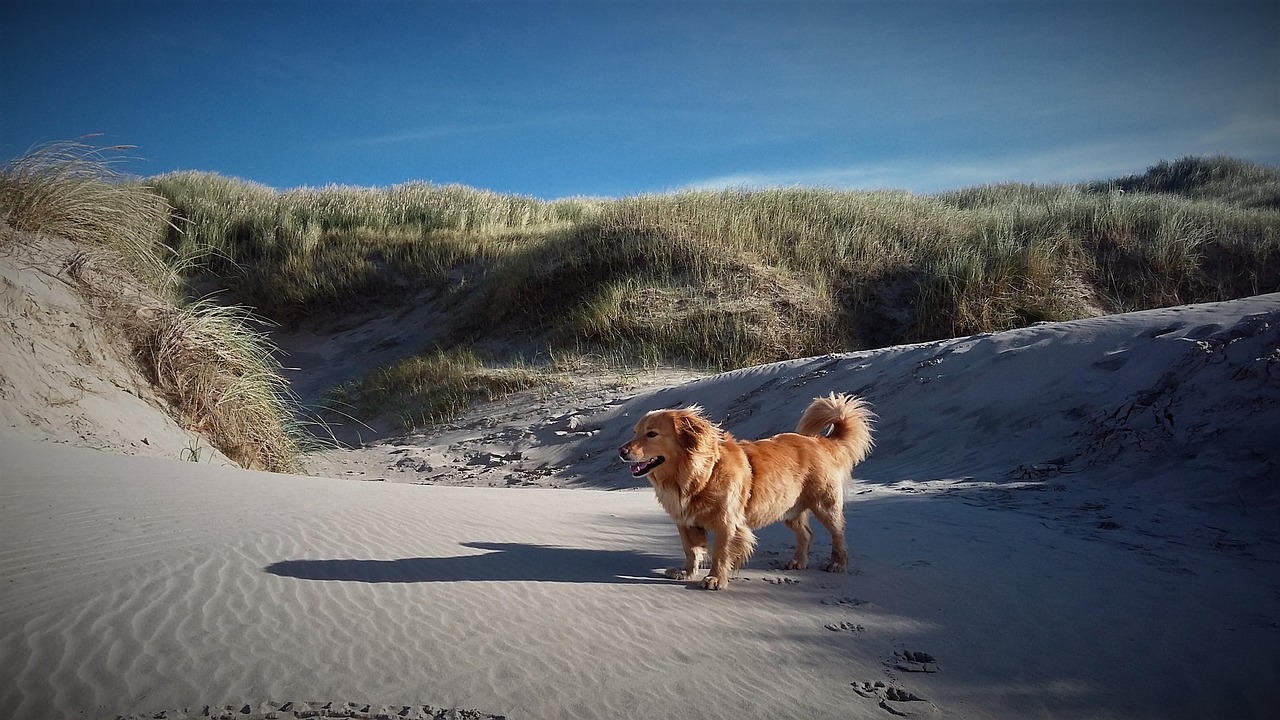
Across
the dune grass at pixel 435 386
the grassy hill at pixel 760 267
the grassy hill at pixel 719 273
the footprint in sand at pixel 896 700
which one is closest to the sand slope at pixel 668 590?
the footprint in sand at pixel 896 700

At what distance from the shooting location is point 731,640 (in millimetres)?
3104

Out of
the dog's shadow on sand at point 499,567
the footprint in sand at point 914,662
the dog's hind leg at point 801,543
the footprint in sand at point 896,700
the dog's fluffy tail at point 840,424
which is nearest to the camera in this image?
the footprint in sand at point 896,700

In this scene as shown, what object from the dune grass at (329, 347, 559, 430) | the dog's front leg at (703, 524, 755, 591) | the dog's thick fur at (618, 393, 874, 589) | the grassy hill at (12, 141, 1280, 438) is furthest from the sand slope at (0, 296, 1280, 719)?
the grassy hill at (12, 141, 1280, 438)

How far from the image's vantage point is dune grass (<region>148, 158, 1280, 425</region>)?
13.8 metres

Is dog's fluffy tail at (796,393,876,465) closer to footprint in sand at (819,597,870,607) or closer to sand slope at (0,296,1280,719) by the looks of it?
sand slope at (0,296,1280,719)

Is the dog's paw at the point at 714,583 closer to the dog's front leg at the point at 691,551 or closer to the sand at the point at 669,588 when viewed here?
the sand at the point at 669,588

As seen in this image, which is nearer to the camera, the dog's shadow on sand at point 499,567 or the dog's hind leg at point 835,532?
the dog's shadow on sand at point 499,567

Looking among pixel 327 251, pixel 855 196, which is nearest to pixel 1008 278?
pixel 855 196

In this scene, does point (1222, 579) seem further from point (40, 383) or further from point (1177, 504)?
point (40, 383)

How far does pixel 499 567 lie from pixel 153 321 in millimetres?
5880

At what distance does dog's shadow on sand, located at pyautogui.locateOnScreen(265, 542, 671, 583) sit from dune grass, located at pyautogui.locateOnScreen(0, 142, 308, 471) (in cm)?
466

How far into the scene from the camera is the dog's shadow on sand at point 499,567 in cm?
359

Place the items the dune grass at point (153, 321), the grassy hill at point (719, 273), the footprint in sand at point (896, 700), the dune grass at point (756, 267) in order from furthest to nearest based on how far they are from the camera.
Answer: the dune grass at point (756, 267)
the grassy hill at point (719, 273)
the dune grass at point (153, 321)
the footprint in sand at point (896, 700)

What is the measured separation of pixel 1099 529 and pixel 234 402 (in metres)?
7.67
